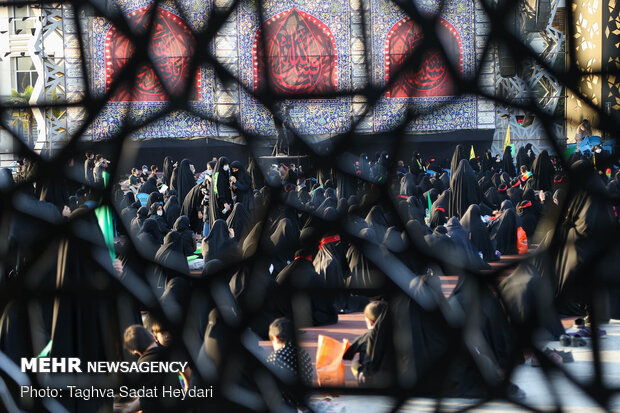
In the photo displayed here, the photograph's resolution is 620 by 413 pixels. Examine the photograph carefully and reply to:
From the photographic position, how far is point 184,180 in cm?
1165

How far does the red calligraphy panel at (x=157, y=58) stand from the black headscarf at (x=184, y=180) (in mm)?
8134

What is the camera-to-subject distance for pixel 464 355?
2936mm

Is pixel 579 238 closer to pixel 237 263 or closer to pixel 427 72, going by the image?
pixel 427 72

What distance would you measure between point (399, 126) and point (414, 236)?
48 cm

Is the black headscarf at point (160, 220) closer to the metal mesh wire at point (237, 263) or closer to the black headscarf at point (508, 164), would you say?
the metal mesh wire at point (237, 263)

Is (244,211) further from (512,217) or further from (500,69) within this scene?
(500,69)

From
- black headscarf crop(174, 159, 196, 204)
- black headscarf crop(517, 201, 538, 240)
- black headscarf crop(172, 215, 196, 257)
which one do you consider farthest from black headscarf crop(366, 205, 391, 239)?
black headscarf crop(174, 159, 196, 204)

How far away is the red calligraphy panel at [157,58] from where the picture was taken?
120 inches

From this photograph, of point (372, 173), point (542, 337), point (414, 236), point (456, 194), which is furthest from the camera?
point (456, 194)

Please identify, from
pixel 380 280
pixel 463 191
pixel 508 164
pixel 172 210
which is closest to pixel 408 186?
pixel 463 191

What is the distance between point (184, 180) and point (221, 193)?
208cm

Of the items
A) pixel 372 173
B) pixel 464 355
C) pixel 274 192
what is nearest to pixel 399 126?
pixel 372 173

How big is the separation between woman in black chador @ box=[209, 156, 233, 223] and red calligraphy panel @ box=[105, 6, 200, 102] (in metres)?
6.07

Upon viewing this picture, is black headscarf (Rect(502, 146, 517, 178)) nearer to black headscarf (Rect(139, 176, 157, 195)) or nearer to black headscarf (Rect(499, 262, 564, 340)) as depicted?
black headscarf (Rect(139, 176, 157, 195))
